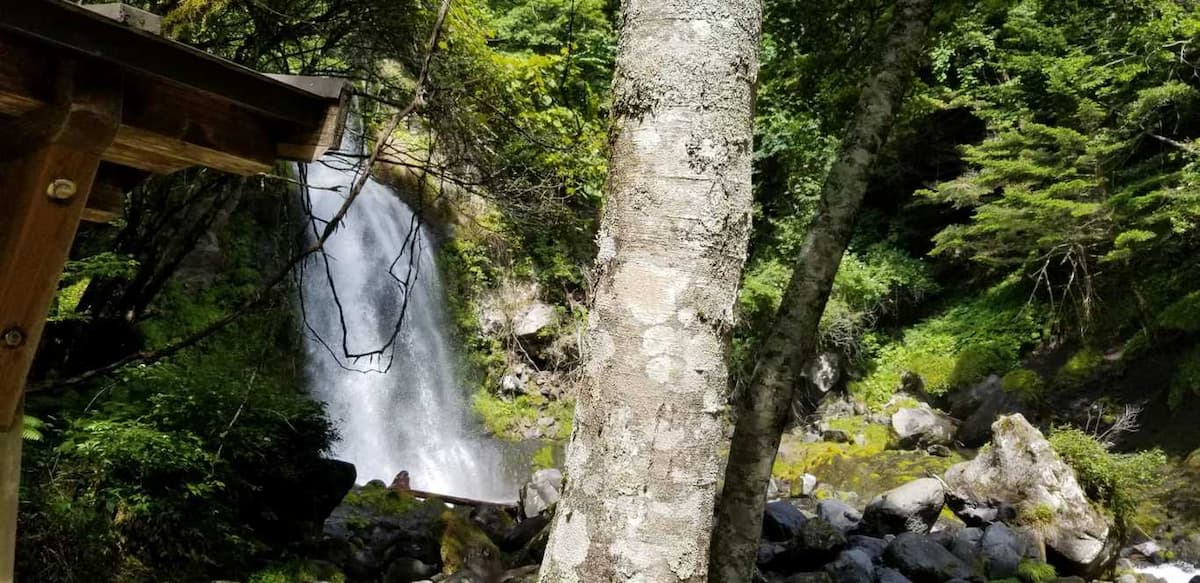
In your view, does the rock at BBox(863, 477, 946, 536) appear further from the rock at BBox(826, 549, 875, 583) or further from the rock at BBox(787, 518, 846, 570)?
the rock at BBox(826, 549, 875, 583)

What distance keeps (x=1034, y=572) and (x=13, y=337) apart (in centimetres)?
765

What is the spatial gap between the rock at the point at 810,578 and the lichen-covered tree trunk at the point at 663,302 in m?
4.85

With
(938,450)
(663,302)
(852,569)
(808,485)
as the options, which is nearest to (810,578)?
(852,569)

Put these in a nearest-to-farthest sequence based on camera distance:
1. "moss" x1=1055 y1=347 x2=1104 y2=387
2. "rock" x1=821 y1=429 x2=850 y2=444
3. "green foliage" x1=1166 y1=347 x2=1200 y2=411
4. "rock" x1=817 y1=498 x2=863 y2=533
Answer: "rock" x1=817 y1=498 x2=863 y2=533 → "green foliage" x1=1166 y1=347 x2=1200 y2=411 → "moss" x1=1055 y1=347 x2=1104 y2=387 → "rock" x1=821 y1=429 x2=850 y2=444

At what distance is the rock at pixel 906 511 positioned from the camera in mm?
7914

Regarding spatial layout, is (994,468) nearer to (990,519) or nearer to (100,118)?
(990,519)

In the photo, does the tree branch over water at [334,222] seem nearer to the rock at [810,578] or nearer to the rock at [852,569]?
the rock at [810,578]

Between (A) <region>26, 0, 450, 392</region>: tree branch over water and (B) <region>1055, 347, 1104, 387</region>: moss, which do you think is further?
(B) <region>1055, 347, 1104, 387</region>: moss

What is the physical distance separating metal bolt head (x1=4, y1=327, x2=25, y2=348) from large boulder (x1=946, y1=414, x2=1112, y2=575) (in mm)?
8454

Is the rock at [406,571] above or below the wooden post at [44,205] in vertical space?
below

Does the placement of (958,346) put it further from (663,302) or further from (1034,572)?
(663,302)

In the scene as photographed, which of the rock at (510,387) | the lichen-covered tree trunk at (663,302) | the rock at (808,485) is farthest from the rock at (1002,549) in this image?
the rock at (510,387)

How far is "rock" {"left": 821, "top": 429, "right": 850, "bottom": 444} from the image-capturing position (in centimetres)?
1279

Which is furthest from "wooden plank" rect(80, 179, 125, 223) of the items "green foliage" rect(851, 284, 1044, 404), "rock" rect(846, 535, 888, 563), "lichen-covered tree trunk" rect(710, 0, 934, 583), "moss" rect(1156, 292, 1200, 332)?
"green foliage" rect(851, 284, 1044, 404)
